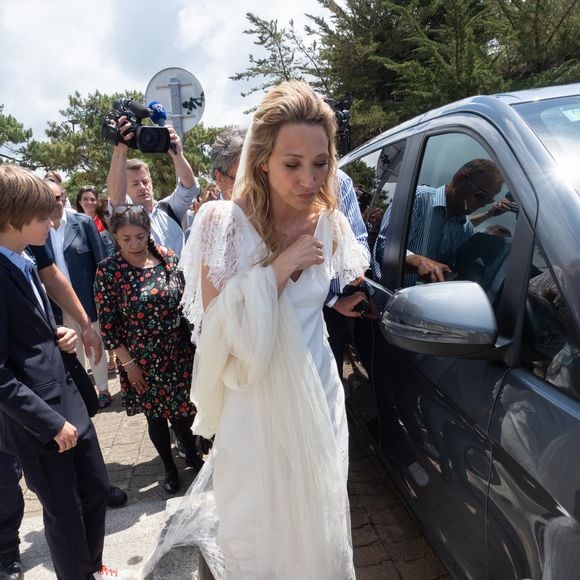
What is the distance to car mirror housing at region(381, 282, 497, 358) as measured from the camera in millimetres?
1227

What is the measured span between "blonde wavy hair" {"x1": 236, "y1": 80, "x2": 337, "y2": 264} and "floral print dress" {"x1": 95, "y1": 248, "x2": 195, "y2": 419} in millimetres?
1313

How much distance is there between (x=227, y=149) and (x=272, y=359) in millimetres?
1612

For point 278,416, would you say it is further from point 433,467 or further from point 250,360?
point 433,467

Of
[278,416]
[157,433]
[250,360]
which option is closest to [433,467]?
[278,416]

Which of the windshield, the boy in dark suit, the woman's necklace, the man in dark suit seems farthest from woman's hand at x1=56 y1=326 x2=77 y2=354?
the man in dark suit

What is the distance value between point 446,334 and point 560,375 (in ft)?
0.87

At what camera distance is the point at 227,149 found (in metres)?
2.82

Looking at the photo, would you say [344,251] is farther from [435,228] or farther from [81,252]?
[81,252]

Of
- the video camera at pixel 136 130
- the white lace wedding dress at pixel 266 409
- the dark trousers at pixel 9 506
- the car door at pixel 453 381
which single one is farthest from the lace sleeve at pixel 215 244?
the video camera at pixel 136 130

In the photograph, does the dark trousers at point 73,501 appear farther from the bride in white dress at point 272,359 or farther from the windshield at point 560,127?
the windshield at point 560,127

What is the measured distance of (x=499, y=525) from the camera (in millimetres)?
1210

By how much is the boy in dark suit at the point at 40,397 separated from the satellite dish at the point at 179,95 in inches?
122

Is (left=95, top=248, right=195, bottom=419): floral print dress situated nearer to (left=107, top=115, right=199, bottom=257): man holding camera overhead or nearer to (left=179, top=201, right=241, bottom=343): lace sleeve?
(left=107, top=115, right=199, bottom=257): man holding camera overhead

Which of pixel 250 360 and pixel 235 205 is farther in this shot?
pixel 235 205
